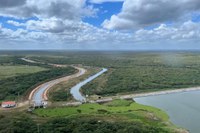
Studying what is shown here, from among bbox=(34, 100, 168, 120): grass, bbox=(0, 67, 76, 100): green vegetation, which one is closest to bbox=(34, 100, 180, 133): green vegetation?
bbox=(34, 100, 168, 120): grass

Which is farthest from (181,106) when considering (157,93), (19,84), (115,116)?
(19,84)

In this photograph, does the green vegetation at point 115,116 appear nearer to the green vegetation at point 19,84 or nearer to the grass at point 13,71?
the green vegetation at point 19,84

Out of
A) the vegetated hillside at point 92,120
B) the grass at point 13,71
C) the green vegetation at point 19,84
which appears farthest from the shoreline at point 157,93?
the grass at point 13,71

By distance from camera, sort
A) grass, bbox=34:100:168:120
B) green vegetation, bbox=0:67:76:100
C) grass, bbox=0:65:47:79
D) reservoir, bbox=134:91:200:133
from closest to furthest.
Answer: reservoir, bbox=134:91:200:133
grass, bbox=34:100:168:120
green vegetation, bbox=0:67:76:100
grass, bbox=0:65:47:79

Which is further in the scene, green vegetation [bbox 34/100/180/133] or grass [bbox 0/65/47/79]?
grass [bbox 0/65/47/79]

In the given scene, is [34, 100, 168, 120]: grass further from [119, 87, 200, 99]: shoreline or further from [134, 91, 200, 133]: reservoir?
[119, 87, 200, 99]: shoreline

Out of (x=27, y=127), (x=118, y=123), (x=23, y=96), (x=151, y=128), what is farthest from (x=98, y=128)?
(x=23, y=96)

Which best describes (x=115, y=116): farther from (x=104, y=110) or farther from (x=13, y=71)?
(x=13, y=71)
